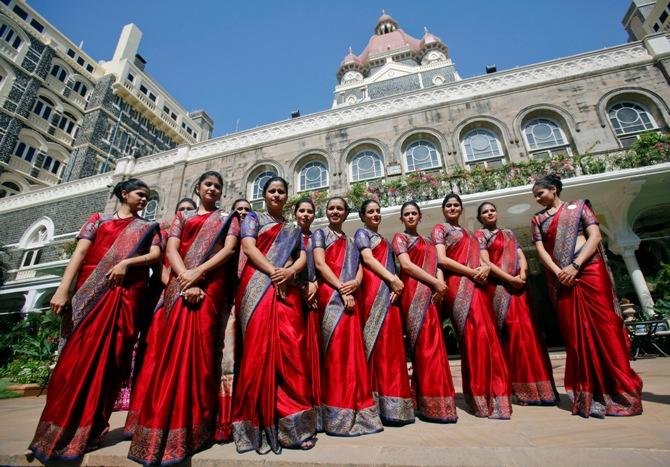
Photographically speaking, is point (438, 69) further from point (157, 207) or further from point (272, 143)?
point (157, 207)

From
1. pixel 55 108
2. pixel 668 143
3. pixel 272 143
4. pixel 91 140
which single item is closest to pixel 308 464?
pixel 668 143

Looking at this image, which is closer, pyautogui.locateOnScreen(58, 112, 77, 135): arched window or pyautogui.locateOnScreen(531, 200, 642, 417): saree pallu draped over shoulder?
pyautogui.locateOnScreen(531, 200, 642, 417): saree pallu draped over shoulder

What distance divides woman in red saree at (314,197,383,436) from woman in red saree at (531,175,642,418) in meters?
1.48

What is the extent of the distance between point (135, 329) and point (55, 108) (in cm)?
2998

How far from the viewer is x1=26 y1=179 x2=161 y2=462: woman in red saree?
162 centimetres

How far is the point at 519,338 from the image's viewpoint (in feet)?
8.40

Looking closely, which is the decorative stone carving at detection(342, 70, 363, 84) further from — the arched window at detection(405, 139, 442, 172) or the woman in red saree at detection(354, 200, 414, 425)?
the woman in red saree at detection(354, 200, 414, 425)

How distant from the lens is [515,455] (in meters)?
1.30

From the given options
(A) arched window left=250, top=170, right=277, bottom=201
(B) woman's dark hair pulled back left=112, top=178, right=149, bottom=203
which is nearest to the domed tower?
(A) arched window left=250, top=170, right=277, bottom=201

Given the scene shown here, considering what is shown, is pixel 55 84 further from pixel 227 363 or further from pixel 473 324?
pixel 473 324

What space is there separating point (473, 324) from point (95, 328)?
2.57 meters

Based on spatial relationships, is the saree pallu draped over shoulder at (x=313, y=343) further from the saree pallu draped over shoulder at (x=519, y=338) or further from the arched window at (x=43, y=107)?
the arched window at (x=43, y=107)

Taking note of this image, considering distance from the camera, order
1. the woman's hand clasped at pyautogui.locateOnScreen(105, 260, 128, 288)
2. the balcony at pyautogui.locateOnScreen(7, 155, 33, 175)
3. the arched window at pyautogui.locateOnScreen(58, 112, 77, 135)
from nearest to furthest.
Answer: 1. the woman's hand clasped at pyautogui.locateOnScreen(105, 260, 128, 288)
2. the balcony at pyautogui.locateOnScreen(7, 155, 33, 175)
3. the arched window at pyautogui.locateOnScreen(58, 112, 77, 135)

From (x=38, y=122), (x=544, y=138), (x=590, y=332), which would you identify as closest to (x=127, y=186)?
(x=590, y=332)
